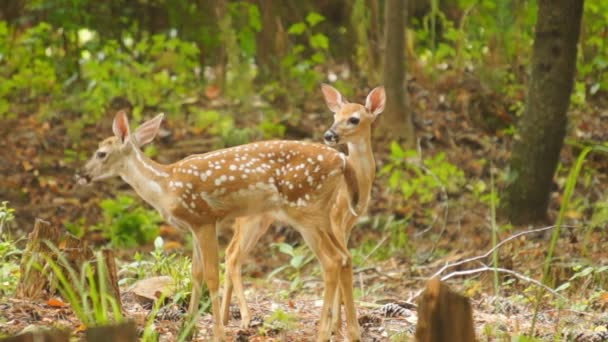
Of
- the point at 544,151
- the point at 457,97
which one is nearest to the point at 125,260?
the point at 544,151

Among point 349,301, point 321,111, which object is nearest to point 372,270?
point 349,301

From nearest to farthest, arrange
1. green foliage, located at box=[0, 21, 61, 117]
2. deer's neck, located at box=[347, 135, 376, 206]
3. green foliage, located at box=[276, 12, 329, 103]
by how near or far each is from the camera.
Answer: deer's neck, located at box=[347, 135, 376, 206], green foliage, located at box=[0, 21, 61, 117], green foliage, located at box=[276, 12, 329, 103]

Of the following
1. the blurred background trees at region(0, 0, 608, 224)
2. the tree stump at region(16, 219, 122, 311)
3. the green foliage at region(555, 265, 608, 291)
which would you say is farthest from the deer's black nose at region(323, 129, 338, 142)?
the blurred background trees at region(0, 0, 608, 224)

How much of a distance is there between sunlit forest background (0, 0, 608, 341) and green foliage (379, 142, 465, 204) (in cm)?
2

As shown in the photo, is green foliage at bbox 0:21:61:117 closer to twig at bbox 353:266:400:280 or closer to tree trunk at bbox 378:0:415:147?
tree trunk at bbox 378:0:415:147

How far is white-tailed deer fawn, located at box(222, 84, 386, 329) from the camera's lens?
5.99 meters

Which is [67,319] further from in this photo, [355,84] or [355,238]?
[355,84]

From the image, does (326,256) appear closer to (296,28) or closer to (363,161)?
(363,161)

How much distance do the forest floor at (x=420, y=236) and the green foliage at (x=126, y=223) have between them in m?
0.18

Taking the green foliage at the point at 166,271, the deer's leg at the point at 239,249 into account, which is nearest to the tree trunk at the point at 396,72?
the green foliage at the point at 166,271

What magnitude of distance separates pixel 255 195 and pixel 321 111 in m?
6.99

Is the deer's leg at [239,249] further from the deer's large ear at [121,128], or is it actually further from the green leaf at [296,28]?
the green leaf at [296,28]

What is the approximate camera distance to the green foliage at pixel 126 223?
10.1m

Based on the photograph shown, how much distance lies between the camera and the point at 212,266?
5.31 metres
